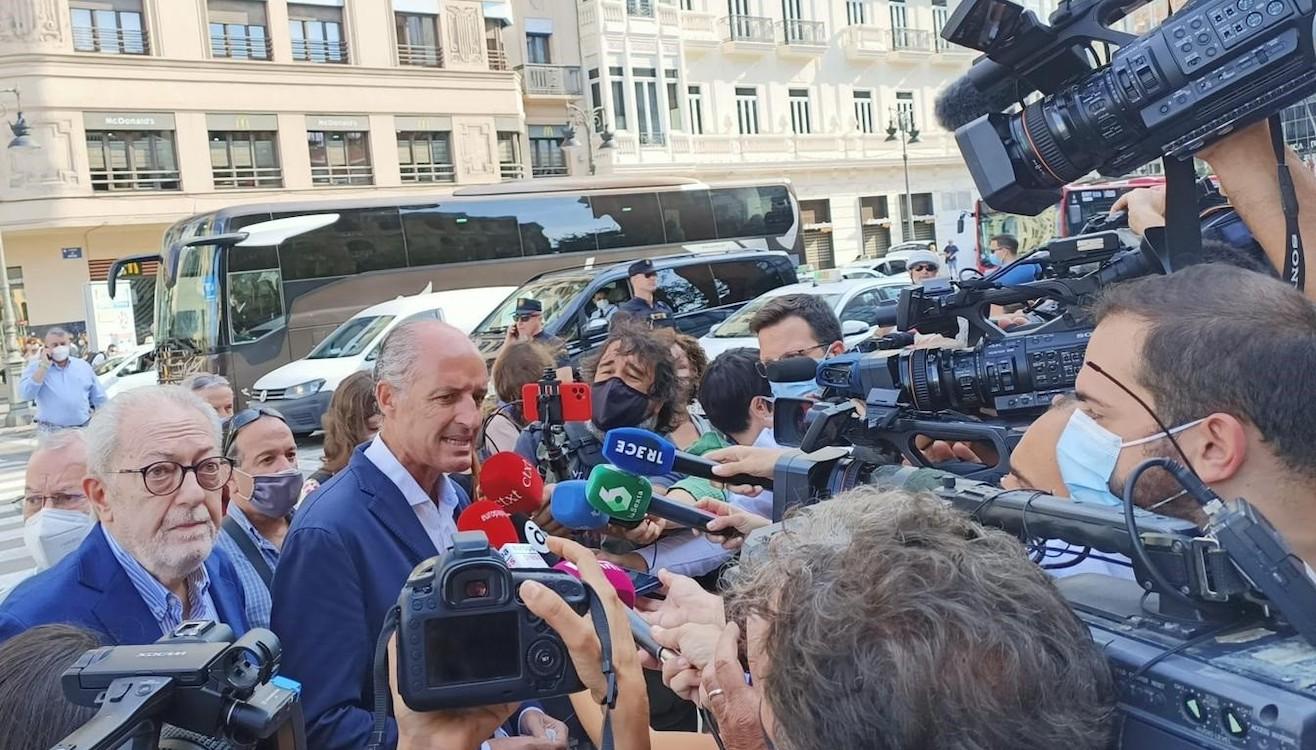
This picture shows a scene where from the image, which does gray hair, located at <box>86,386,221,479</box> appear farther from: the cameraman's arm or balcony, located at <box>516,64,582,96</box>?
balcony, located at <box>516,64,582,96</box>

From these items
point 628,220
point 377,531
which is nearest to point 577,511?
point 377,531

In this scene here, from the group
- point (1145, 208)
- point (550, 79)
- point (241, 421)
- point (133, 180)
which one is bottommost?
point (241, 421)

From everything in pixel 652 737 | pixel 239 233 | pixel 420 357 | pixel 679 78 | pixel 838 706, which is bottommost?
pixel 652 737

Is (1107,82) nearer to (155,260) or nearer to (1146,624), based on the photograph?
(1146,624)

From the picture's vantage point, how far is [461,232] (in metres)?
17.2

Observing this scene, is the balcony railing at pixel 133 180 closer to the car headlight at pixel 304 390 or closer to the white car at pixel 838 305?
the car headlight at pixel 304 390

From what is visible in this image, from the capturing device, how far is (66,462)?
3615 millimetres

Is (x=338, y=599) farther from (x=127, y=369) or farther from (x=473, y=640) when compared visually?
(x=127, y=369)

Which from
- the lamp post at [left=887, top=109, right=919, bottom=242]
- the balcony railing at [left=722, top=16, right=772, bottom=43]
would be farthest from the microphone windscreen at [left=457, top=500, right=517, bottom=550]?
the lamp post at [left=887, top=109, right=919, bottom=242]

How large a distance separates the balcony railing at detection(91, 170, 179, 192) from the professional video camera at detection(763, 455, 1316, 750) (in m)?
27.7

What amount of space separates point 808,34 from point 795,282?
72.1 feet

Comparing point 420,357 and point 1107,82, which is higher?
point 1107,82

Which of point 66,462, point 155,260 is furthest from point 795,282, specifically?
point 66,462

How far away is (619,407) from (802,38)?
33.5 m
